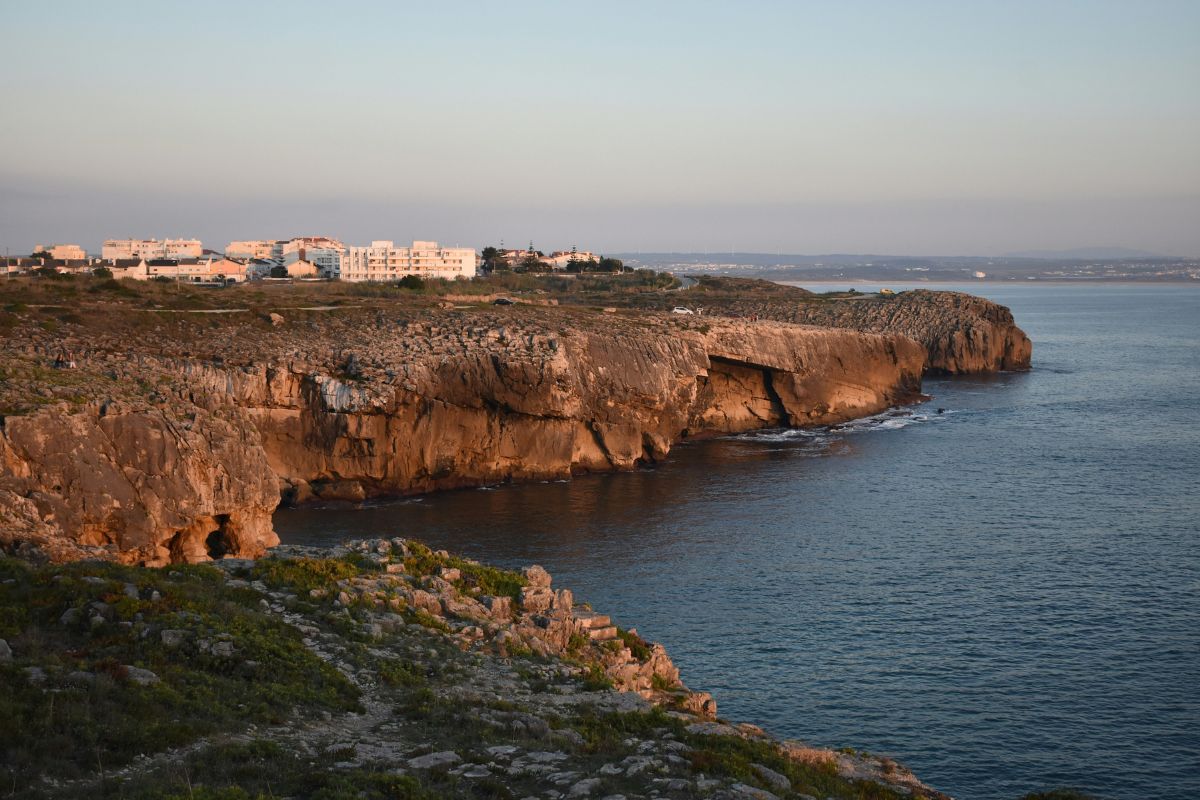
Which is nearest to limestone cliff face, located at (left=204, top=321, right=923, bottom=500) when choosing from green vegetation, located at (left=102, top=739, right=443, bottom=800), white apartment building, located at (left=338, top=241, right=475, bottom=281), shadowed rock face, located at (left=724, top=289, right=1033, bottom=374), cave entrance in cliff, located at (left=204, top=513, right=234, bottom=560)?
cave entrance in cliff, located at (left=204, top=513, right=234, bottom=560)

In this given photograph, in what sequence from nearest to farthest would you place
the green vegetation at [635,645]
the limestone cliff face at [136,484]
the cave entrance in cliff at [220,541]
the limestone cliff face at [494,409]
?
the green vegetation at [635,645]
the limestone cliff face at [136,484]
the cave entrance in cliff at [220,541]
the limestone cliff face at [494,409]

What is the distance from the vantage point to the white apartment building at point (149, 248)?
14562 cm

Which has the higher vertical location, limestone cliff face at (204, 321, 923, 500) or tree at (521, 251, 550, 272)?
tree at (521, 251, 550, 272)

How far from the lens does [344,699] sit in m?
18.7

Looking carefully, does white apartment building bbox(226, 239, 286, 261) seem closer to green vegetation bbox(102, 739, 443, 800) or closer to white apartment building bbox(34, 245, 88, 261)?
white apartment building bbox(34, 245, 88, 261)

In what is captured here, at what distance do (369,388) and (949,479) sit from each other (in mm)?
31132

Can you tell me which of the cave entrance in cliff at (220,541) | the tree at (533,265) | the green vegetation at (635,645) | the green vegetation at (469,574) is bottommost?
the cave entrance in cliff at (220,541)

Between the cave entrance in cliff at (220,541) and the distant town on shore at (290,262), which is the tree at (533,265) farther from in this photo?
the cave entrance in cliff at (220,541)

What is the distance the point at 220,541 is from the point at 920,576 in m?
25.7

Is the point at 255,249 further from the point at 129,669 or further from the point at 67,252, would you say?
the point at 129,669

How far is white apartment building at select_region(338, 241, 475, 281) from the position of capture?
123 m

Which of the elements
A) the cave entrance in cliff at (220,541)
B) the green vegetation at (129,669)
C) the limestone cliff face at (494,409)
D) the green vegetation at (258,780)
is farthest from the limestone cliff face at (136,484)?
the green vegetation at (258,780)

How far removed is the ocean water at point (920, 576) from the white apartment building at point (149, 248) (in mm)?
100666

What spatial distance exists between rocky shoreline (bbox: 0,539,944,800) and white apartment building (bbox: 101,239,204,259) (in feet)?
432
